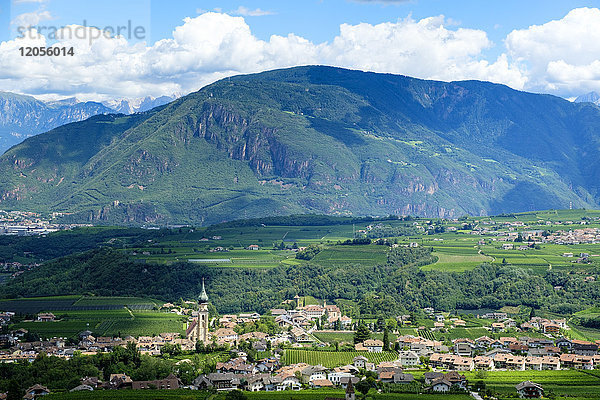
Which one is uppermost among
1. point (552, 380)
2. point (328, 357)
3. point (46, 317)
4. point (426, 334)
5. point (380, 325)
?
point (46, 317)

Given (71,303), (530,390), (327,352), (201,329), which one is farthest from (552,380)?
(71,303)

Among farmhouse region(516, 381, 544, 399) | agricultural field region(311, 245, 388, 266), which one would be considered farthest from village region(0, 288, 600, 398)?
agricultural field region(311, 245, 388, 266)

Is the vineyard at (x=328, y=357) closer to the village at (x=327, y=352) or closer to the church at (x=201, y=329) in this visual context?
the village at (x=327, y=352)

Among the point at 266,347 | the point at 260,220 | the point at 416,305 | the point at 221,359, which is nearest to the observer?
the point at 221,359

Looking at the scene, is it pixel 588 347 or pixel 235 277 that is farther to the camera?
pixel 235 277

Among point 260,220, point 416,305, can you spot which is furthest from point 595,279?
point 260,220

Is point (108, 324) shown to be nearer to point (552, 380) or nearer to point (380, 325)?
point (380, 325)

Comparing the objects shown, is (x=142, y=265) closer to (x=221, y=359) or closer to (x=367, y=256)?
(x=367, y=256)
